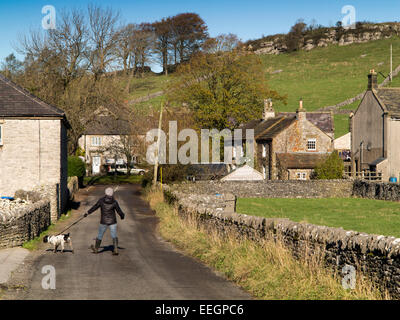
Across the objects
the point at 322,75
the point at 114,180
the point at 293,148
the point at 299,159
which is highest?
the point at 322,75

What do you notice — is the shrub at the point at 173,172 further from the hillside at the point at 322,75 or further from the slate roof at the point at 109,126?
the hillside at the point at 322,75

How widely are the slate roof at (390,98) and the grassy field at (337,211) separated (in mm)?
10508

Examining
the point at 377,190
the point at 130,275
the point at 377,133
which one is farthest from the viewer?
the point at 377,133

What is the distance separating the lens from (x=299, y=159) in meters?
52.7

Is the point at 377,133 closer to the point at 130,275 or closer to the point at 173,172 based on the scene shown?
the point at 173,172

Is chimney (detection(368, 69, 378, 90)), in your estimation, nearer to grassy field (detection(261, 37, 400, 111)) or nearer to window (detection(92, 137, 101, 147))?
grassy field (detection(261, 37, 400, 111))

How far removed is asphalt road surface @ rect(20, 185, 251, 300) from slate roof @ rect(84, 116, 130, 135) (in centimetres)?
3979

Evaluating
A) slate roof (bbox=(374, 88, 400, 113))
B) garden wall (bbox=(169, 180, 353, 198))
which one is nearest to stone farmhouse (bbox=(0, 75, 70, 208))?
garden wall (bbox=(169, 180, 353, 198))

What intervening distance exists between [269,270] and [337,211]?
23692 mm

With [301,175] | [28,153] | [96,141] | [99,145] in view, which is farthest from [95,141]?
[28,153]

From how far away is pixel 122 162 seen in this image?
254 ft

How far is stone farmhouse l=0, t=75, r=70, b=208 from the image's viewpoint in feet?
97.9
